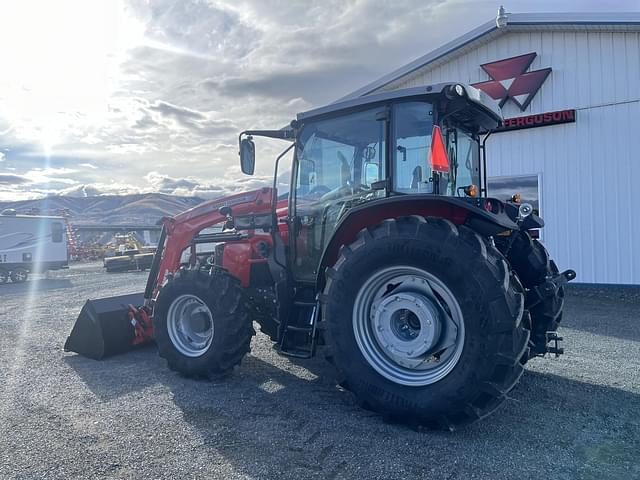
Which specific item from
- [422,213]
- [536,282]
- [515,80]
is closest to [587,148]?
[515,80]

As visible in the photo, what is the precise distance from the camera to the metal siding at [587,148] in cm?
1023

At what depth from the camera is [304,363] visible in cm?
562

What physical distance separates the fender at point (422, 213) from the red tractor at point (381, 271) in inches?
0.5

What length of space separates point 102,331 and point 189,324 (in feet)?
4.47

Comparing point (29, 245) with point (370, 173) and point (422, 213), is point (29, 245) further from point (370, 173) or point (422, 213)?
point (422, 213)

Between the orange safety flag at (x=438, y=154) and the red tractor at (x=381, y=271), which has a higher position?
the orange safety flag at (x=438, y=154)

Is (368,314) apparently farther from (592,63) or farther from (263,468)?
(592,63)

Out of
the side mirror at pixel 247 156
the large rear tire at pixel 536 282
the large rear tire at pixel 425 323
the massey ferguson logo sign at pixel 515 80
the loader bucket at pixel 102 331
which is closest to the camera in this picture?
the large rear tire at pixel 425 323

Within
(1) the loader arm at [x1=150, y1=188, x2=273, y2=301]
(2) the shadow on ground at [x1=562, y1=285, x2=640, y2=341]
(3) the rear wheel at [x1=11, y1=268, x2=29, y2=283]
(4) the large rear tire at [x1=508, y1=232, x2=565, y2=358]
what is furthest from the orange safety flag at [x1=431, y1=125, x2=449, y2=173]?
(3) the rear wheel at [x1=11, y1=268, x2=29, y2=283]

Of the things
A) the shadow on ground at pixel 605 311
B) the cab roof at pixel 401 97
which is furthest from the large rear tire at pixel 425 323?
the shadow on ground at pixel 605 311

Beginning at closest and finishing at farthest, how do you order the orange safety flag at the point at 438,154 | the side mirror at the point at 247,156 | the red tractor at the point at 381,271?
the red tractor at the point at 381,271, the orange safety flag at the point at 438,154, the side mirror at the point at 247,156

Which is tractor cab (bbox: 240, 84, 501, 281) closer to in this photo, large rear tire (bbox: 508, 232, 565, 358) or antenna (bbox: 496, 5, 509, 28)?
large rear tire (bbox: 508, 232, 565, 358)

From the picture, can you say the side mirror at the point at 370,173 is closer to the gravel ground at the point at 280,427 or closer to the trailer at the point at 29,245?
the gravel ground at the point at 280,427

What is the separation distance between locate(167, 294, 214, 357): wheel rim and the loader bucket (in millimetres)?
1174
